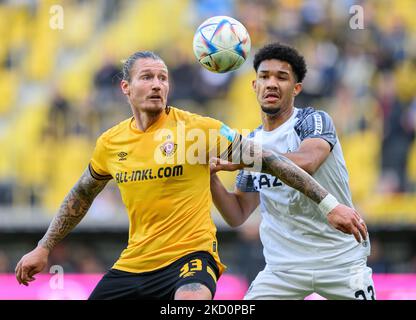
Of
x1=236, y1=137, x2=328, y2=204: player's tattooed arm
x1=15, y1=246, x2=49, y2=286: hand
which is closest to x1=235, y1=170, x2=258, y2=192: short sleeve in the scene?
x1=236, y1=137, x2=328, y2=204: player's tattooed arm

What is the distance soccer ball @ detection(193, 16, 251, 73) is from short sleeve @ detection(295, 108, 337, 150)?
759 millimetres

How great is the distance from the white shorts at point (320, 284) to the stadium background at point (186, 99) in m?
5.95

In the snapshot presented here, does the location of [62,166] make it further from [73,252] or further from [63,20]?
[63,20]

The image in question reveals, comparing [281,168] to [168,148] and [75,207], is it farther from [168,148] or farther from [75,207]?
[75,207]

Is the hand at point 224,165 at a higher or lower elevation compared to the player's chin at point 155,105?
lower

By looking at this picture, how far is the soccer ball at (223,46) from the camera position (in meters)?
8.34

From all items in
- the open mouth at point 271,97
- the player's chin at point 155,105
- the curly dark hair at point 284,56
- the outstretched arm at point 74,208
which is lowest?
the outstretched arm at point 74,208

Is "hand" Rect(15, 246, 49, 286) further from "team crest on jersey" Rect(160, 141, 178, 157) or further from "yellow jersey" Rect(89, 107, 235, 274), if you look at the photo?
"team crest on jersey" Rect(160, 141, 178, 157)

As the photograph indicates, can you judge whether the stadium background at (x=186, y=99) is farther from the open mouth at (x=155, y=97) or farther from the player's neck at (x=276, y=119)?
the open mouth at (x=155, y=97)

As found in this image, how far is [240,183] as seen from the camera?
877 cm

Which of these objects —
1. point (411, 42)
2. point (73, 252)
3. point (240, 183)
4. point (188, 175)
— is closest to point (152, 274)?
point (188, 175)

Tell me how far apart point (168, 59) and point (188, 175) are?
1056 cm

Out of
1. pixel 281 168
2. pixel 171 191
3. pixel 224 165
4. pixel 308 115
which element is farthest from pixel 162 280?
pixel 308 115

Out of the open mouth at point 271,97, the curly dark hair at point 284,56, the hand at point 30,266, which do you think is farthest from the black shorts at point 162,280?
the curly dark hair at point 284,56
